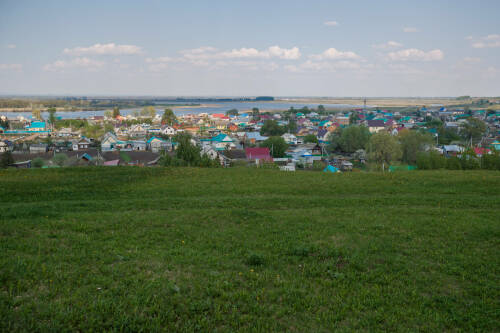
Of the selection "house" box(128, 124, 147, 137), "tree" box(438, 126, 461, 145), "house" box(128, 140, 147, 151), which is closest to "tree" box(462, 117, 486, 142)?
"tree" box(438, 126, 461, 145)

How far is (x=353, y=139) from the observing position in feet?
142

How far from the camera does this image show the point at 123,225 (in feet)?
19.9

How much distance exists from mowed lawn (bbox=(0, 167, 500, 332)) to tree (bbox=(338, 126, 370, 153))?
3518 cm

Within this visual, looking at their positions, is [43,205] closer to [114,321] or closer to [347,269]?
[114,321]

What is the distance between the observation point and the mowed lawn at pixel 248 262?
332 cm

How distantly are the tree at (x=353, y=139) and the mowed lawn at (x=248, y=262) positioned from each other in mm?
35177

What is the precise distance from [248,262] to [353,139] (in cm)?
4105

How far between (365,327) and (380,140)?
32.2 meters

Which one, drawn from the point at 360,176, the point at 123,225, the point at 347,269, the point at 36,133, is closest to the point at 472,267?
the point at 347,269

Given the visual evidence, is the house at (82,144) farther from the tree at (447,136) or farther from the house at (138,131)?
the tree at (447,136)

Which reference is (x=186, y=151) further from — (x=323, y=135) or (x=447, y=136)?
(x=447, y=136)

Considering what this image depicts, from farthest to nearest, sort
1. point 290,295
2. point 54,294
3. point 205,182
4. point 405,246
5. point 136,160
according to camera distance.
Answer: point 136,160, point 205,182, point 405,246, point 290,295, point 54,294

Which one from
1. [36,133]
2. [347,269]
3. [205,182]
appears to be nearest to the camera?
[347,269]

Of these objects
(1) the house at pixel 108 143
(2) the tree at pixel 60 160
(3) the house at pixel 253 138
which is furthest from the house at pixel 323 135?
(2) the tree at pixel 60 160
